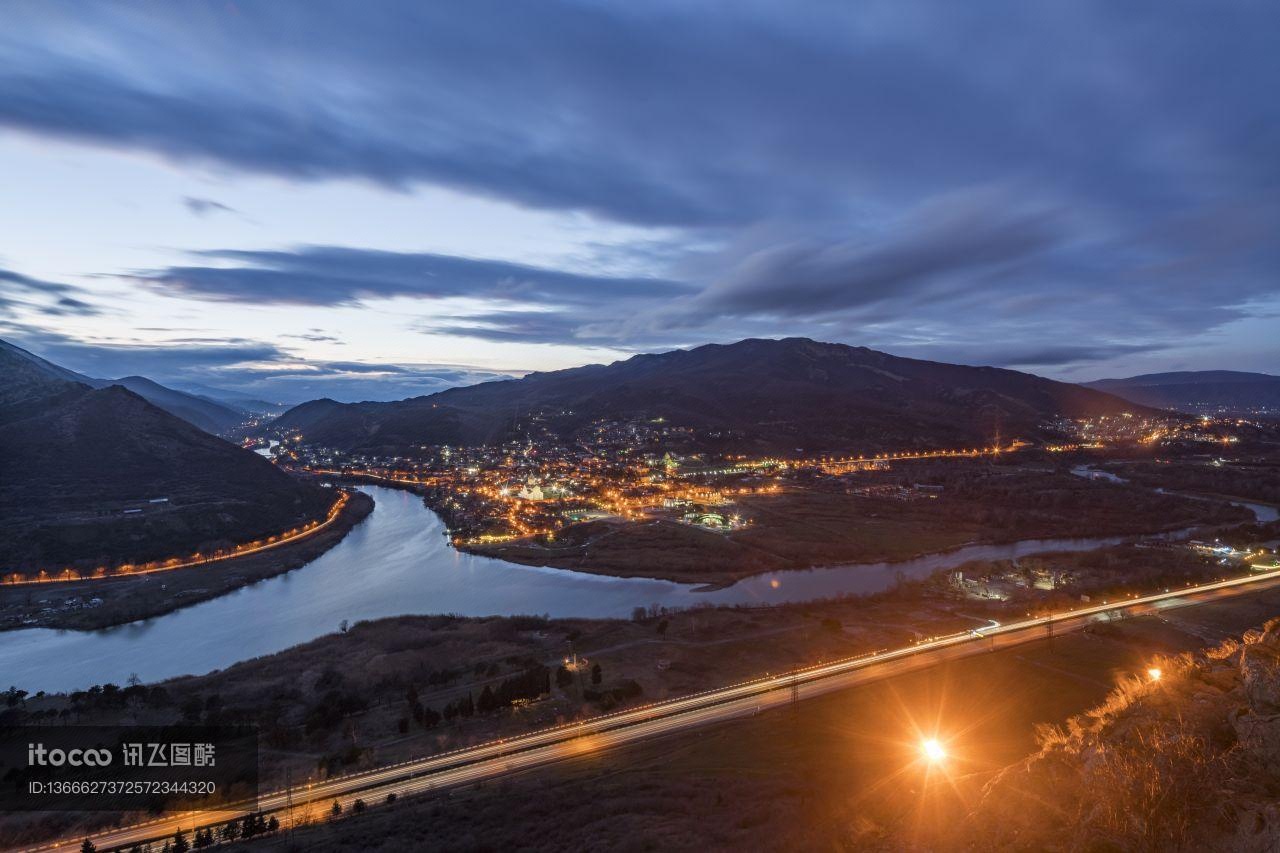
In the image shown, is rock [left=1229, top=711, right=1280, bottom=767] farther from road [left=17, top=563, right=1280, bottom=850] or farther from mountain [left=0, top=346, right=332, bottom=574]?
mountain [left=0, top=346, right=332, bottom=574]

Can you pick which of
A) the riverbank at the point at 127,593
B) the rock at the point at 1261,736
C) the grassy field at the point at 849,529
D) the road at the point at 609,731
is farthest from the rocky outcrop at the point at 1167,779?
the riverbank at the point at 127,593

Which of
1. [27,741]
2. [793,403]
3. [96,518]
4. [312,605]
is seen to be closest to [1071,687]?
[27,741]

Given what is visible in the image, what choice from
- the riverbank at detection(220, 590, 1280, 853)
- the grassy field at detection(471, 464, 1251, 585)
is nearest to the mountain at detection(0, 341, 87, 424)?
the grassy field at detection(471, 464, 1251, 585)

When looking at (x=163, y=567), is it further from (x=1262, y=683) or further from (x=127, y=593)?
(x=1262, y=683)

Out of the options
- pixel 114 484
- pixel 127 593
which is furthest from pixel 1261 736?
pixel 114 484

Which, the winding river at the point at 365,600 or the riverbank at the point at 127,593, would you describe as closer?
the winding river at the point at 365,600

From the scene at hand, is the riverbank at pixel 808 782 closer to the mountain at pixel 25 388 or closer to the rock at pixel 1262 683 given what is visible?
the rock at pixel 1262 683
